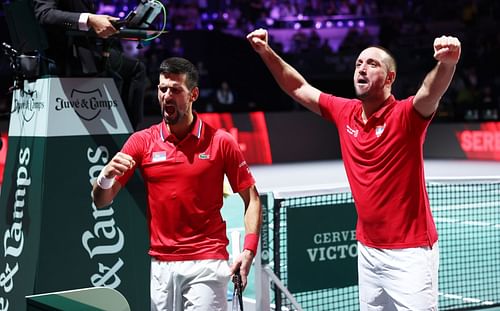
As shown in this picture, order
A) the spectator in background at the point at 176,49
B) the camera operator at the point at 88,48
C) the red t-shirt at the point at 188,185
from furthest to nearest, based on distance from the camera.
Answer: the spectator in background at the point at 176,49, the camera operator at the point at 88,48, the red t-shirt at the point at 188,185

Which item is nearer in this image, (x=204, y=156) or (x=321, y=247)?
(x=204, y=156)

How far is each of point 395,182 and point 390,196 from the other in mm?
86

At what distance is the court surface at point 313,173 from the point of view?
14477mm

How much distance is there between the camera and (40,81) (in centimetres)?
557

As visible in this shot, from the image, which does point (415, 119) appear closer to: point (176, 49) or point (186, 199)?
point (186, 199)

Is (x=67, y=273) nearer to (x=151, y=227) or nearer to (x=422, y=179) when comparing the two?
(x=151, y=227)

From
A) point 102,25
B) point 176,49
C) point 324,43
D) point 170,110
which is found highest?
point 324,43

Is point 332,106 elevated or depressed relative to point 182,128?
elevated

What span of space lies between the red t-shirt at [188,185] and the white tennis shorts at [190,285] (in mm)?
45

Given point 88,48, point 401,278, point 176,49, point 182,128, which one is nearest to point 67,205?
point 88,48

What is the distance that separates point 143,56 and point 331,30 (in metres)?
8.61

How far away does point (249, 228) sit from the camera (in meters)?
4.49

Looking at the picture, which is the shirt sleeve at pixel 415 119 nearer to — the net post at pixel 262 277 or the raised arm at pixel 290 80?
the raised arm at pixel 290 80

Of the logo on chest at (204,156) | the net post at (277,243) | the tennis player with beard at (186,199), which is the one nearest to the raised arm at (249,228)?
the tennis player with beard at (186,199)
